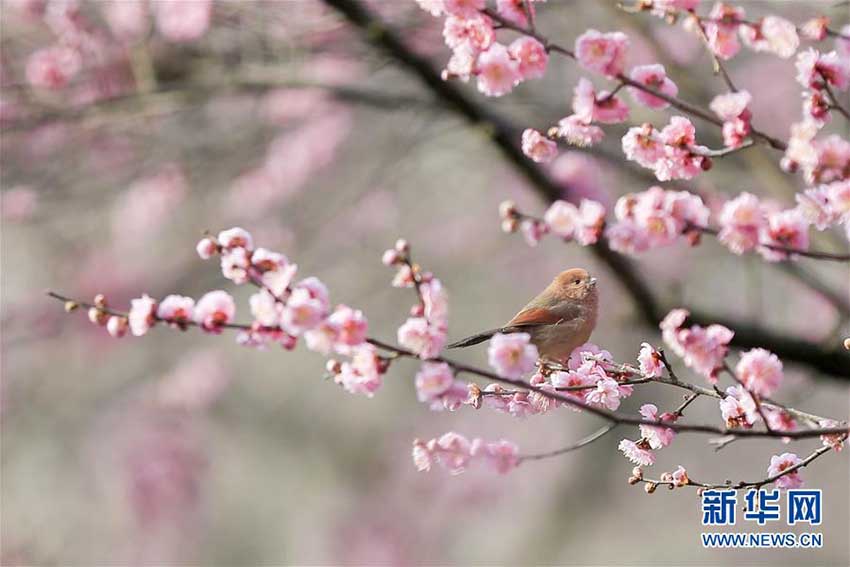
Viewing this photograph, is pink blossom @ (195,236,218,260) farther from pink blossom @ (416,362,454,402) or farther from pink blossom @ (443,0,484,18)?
pink blossom @ (443,0,484,18)

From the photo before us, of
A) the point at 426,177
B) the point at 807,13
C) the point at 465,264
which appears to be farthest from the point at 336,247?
the point at 807,13

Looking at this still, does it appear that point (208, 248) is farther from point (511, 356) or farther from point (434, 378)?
point (511, 356)

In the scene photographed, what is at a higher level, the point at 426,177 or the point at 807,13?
the point at 807,13

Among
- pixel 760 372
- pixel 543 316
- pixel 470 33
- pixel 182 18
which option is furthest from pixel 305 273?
pixel 760 372

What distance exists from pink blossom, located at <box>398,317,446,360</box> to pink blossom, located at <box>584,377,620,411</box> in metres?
0.50

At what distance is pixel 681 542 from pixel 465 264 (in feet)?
14.7

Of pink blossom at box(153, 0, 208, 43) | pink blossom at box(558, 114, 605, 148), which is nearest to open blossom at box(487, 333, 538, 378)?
pink blossom at box(558, 114, 605, 148)

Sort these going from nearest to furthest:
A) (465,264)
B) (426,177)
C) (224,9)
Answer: (224,9) < (426,177) < (465,264)

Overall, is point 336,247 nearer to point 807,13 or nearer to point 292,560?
point 807,13

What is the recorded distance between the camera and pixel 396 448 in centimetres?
1052

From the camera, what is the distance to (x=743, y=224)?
6.57ft

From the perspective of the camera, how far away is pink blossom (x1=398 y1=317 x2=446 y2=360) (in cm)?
185

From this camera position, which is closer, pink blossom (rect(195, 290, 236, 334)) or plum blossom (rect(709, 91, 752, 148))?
pink blossom (rect(195, 290, 236, 334))

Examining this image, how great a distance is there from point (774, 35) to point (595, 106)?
1.39 ft
